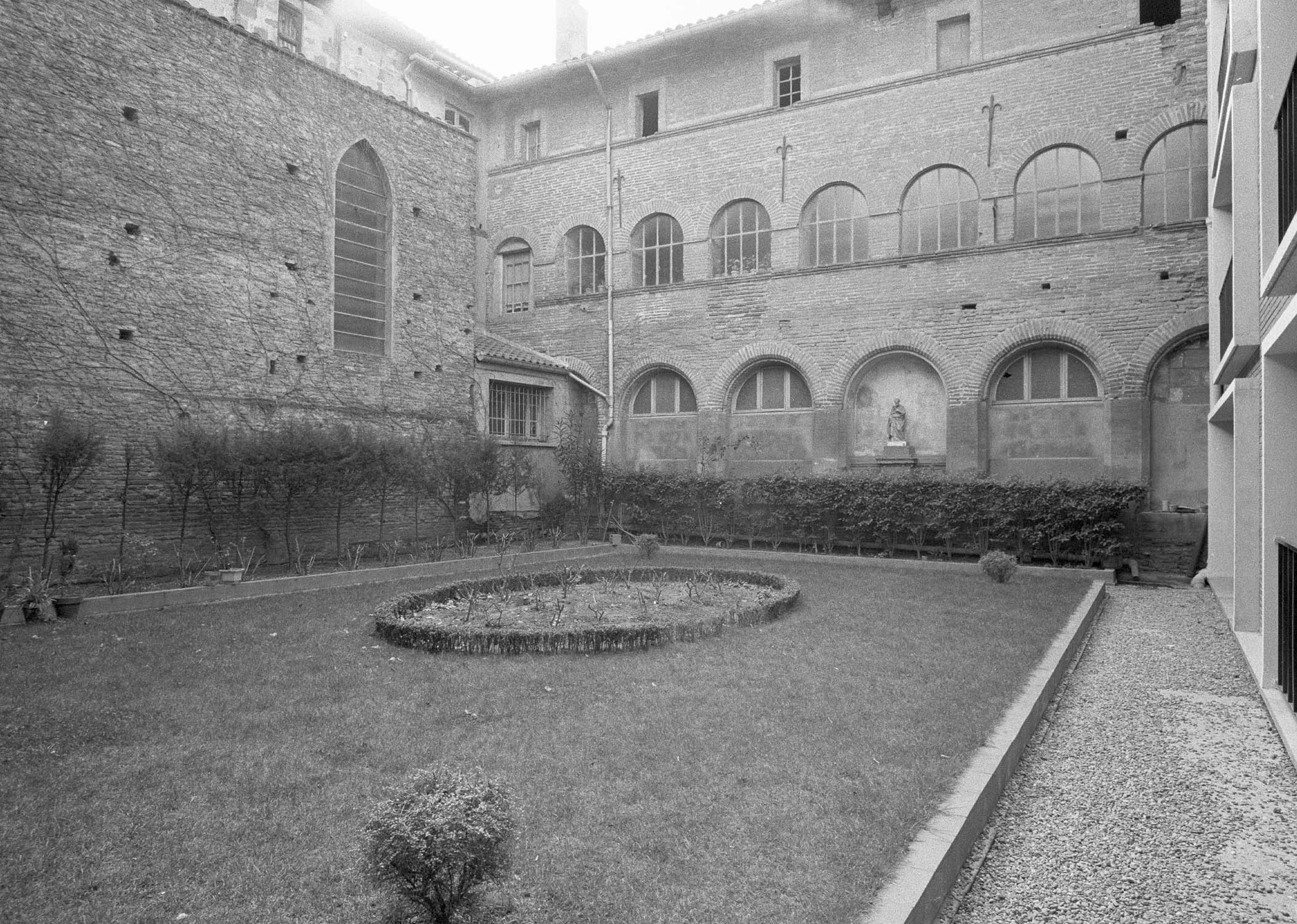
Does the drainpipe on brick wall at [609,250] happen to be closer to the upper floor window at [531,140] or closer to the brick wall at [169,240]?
the upper floor window at [531,140]

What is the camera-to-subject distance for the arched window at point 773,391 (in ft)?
59.7

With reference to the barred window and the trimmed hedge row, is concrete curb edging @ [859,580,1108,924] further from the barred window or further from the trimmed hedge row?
the barred window

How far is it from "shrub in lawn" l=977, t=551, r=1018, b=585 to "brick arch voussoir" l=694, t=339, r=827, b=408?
6276 millimetres

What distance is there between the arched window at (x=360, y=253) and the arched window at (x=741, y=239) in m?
7.40

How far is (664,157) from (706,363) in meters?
5.27

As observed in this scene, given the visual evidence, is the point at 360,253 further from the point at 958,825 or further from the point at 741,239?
the point at 958,825

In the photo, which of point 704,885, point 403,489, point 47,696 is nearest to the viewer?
point 704,885

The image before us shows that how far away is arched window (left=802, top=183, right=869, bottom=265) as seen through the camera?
17.7 metres

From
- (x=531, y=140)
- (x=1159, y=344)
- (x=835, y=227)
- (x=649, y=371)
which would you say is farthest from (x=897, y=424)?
(x=531, y=140)

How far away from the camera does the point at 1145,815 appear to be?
162 inches

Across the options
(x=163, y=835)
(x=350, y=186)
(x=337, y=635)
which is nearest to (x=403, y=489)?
(x=350, y=186)

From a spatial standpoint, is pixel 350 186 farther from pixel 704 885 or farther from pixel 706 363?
pixel 704 885

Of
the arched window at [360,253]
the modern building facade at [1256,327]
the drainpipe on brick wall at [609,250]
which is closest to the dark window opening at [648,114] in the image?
the drainpipe on brick wall at [609,250]

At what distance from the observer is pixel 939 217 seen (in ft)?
55.3
